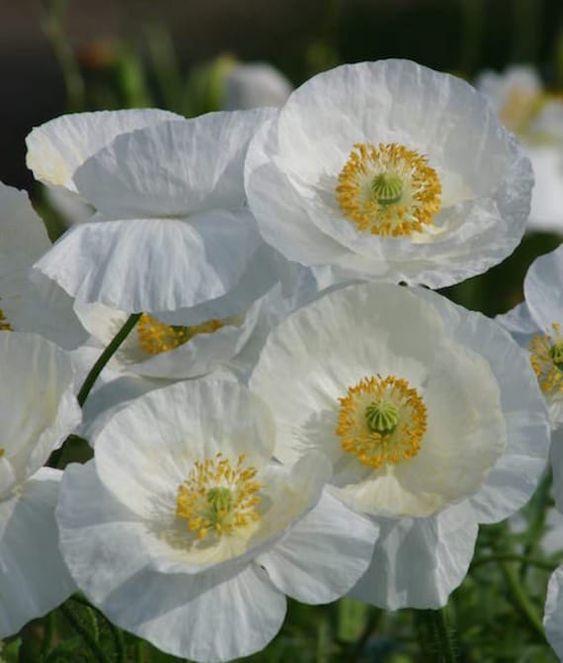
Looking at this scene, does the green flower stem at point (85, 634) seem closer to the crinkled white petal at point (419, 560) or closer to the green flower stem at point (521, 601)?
the crinkled white petal at point (419, 560)

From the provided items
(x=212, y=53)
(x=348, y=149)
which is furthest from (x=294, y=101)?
(x=212, y=53)

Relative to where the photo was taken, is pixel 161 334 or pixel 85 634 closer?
pixel 85 634

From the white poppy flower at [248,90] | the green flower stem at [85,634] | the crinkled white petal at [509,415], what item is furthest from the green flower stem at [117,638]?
the white poppy flower at [248,90]

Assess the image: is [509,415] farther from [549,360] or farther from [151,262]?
[151,262]

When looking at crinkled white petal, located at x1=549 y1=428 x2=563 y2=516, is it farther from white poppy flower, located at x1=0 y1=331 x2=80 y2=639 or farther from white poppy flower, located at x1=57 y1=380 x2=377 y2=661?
white poppy flower, located at x1=0 y1=331 x2=80 y2=639

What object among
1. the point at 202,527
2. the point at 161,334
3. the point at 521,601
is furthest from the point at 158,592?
the point at 521,601

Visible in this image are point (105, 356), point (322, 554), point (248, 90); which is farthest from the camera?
point (248, 90)

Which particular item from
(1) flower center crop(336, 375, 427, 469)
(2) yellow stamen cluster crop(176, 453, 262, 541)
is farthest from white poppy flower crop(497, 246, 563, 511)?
(2) yellow stamen cluster crop(176, 453, 262, 541)
